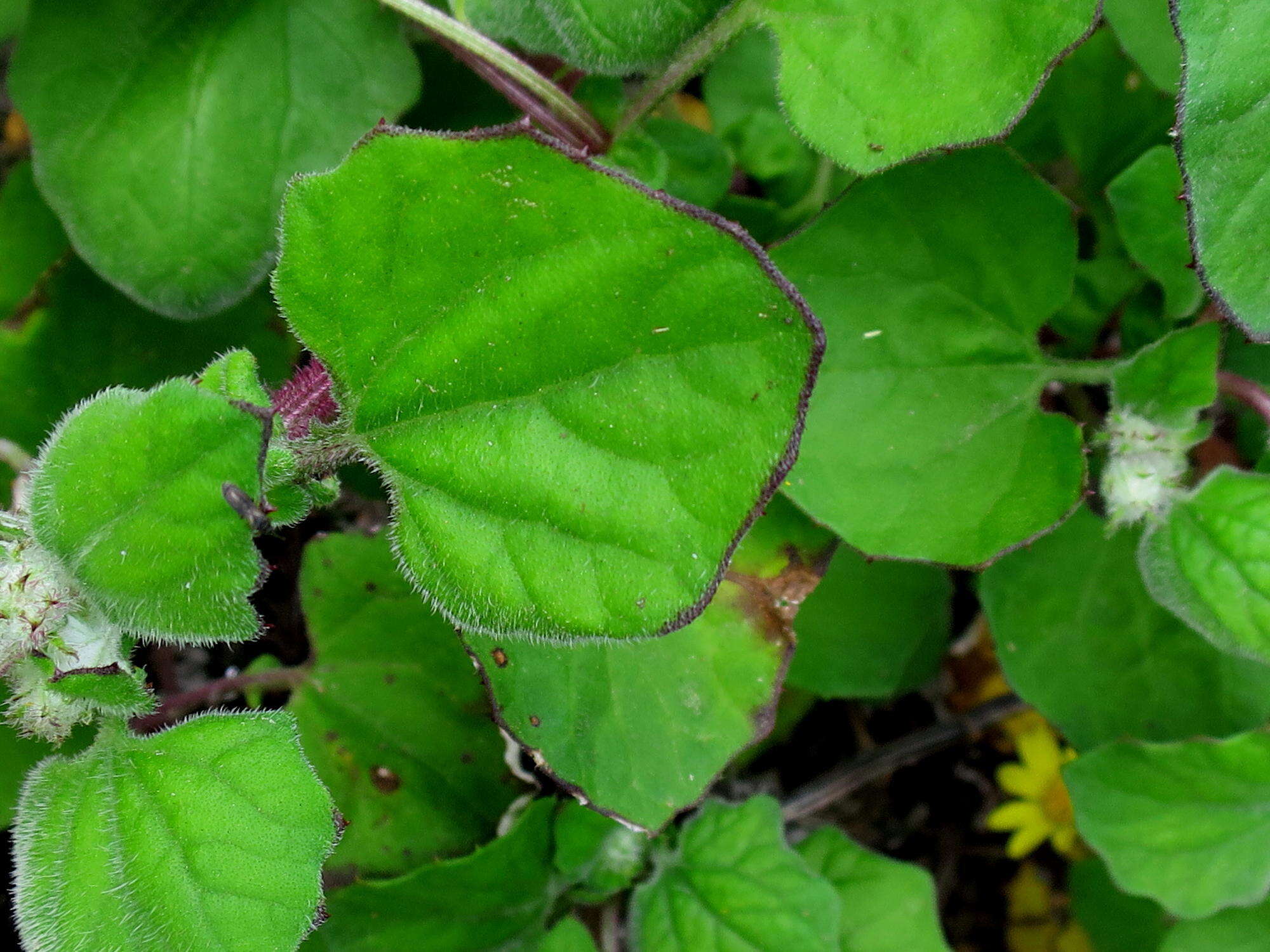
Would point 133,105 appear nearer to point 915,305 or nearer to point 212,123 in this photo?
point 212,123

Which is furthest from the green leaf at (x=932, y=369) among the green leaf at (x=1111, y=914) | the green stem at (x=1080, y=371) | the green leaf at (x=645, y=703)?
the green leaf at (x=1111, y=914)

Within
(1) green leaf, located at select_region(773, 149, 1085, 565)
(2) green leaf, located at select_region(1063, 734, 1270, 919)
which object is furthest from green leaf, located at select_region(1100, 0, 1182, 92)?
(2) green leaf, located at select_region(1063, 734, 1270, 919)

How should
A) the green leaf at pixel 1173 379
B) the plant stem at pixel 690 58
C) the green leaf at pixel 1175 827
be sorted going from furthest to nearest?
the green leaf at pixel 1175 827 < the green leaf at pixel 1173 379 < the plant stem at pixel 690 58

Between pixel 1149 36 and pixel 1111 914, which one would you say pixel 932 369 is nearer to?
pixel 1149 36

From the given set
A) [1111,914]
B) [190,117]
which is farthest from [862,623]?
[190,117]

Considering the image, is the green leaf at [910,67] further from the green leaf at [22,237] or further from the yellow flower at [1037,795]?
the yellow flower at [1037,795]

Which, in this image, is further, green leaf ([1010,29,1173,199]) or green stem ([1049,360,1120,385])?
green leaf ([1010,29,1173,199])

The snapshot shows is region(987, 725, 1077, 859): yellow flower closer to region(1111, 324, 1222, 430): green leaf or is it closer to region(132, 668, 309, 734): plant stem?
region(1111, 324, 1222, 430): green leaf
